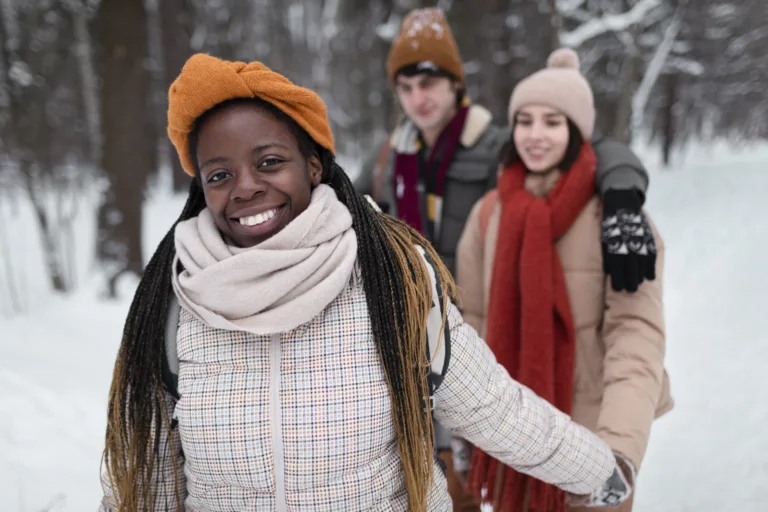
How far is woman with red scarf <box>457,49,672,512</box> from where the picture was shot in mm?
1782

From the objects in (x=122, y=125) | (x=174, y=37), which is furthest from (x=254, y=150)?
(x=174, y=37)

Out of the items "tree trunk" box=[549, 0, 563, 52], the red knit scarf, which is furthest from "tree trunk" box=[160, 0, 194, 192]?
the red knit scarf

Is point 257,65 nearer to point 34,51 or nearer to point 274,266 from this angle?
point 274,266

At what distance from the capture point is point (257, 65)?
1291mm

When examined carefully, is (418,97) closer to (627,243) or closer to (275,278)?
(627,243)

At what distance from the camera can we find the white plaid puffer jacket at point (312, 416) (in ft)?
4.00

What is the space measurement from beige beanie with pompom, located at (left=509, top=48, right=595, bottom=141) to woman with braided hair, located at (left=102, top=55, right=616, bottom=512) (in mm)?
1058

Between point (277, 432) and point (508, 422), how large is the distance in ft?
1.90

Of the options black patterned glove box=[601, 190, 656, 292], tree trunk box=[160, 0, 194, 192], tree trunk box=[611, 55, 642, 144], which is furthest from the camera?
tree trunk box=[160, 0, 194, 192]

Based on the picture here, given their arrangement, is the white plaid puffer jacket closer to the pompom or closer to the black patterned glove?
the black patterned glove

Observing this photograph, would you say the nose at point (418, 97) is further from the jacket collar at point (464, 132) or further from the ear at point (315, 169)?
the ear at point (315, 169)

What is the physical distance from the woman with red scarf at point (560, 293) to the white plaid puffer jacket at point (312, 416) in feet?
1.86

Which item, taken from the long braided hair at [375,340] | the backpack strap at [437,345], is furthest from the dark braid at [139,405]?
the backpack strap at [437,345]

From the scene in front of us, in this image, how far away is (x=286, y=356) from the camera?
1.25 m
